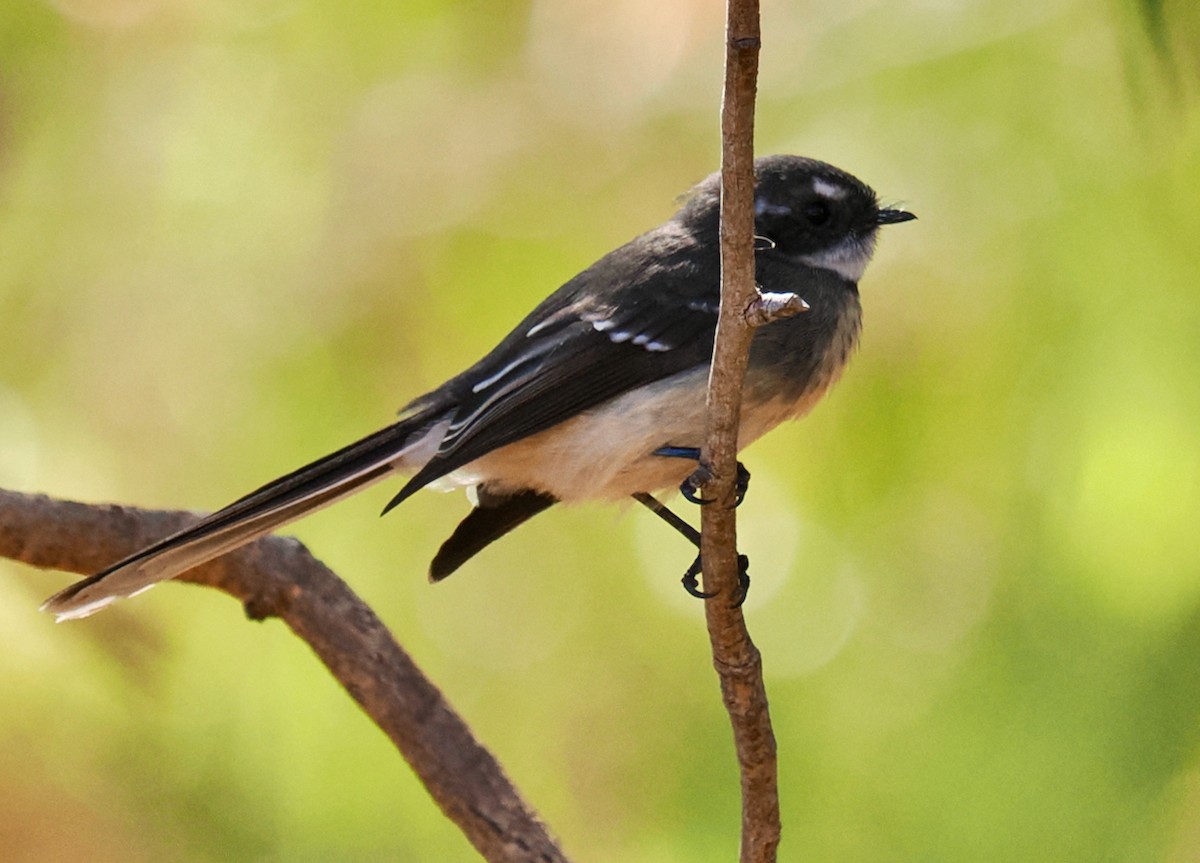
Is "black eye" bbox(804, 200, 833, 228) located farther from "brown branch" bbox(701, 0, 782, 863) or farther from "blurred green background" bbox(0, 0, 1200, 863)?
"brown branch" bbox(701, 0, 782, 863)

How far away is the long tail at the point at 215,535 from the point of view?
2992 millimetres

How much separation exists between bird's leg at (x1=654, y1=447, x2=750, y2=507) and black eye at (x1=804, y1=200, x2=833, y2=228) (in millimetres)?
913

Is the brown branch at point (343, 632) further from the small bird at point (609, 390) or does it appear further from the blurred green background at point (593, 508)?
the blurred green background at point (593, 508)

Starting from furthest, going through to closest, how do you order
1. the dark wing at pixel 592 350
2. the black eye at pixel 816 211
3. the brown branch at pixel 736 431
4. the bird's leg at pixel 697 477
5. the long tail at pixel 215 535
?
the black eye at pixel 816 211 → the dark wing at pixel 592 350 → the long tail at pixel 215 535 → the bird's leg at pixel 697 477 → the brown branch at pixel 736 431

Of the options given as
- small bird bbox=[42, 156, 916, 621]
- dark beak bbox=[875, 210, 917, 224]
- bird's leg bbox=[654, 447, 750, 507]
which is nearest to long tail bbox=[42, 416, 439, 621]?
small bird bbox=[42, 156, 916, 621]

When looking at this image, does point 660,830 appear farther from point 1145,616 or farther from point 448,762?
point 1145,616

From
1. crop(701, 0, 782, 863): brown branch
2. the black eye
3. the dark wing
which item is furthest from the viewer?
the black eye

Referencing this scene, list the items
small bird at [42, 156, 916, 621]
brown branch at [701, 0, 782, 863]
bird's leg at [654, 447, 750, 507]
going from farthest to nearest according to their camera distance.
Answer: small bird at [42, 156, 916, 621], bird's leg at [654, 447, 750, 507], brown branch at [701, 0, 782, 863]

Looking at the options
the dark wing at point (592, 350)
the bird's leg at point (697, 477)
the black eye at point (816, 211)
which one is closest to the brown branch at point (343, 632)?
the dark wing at point (592, 350)

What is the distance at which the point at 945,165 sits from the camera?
13.3 ft

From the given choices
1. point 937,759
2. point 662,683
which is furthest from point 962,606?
point 662,683

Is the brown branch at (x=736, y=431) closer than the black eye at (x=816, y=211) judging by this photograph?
Yes

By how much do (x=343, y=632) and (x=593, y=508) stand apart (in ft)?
3.24

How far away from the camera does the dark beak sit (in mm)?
3816
